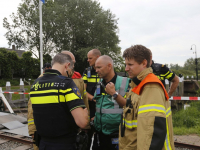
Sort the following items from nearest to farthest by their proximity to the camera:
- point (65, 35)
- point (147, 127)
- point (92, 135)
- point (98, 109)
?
1. point (147, 127)
2. point (98, 109)
3. point (92, 135)
4. point (65, 35)

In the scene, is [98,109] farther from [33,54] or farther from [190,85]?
[33,54]

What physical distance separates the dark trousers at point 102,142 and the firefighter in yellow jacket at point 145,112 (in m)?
0.98

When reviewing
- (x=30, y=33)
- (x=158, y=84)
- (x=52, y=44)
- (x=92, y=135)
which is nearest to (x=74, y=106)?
(x=158, y=84)

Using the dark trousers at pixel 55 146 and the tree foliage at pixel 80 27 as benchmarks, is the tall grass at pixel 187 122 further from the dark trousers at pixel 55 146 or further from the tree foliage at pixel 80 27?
the tree foliage at pixel 80 27

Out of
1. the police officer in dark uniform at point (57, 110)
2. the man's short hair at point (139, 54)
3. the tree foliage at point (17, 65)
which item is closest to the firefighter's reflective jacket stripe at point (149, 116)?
the man's short hair at point (139, 54)

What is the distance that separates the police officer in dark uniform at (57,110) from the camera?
2016 mm

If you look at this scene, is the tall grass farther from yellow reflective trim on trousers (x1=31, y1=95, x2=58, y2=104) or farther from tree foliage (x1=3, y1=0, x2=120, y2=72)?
tree foliage (x1=3, y1=0, x2=120, y2=72)

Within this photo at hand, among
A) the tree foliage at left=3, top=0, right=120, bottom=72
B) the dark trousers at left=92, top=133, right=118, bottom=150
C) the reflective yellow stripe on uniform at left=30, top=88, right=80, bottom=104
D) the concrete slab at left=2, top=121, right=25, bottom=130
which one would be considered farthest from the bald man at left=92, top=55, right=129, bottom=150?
the tree foliage at left=3, top=0, right=120, bottom=72

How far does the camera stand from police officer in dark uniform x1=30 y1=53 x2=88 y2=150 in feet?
6.61

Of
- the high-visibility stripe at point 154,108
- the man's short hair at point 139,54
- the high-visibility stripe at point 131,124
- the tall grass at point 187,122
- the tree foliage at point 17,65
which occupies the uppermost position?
the tree foliage at point 17,65

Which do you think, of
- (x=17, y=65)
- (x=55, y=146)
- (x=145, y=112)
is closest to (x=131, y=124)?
(x=145, y=112)

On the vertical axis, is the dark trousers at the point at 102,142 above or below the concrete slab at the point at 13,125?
above

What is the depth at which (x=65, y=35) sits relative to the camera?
94.3 ft

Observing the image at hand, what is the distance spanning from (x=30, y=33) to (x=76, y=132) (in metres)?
35.5
